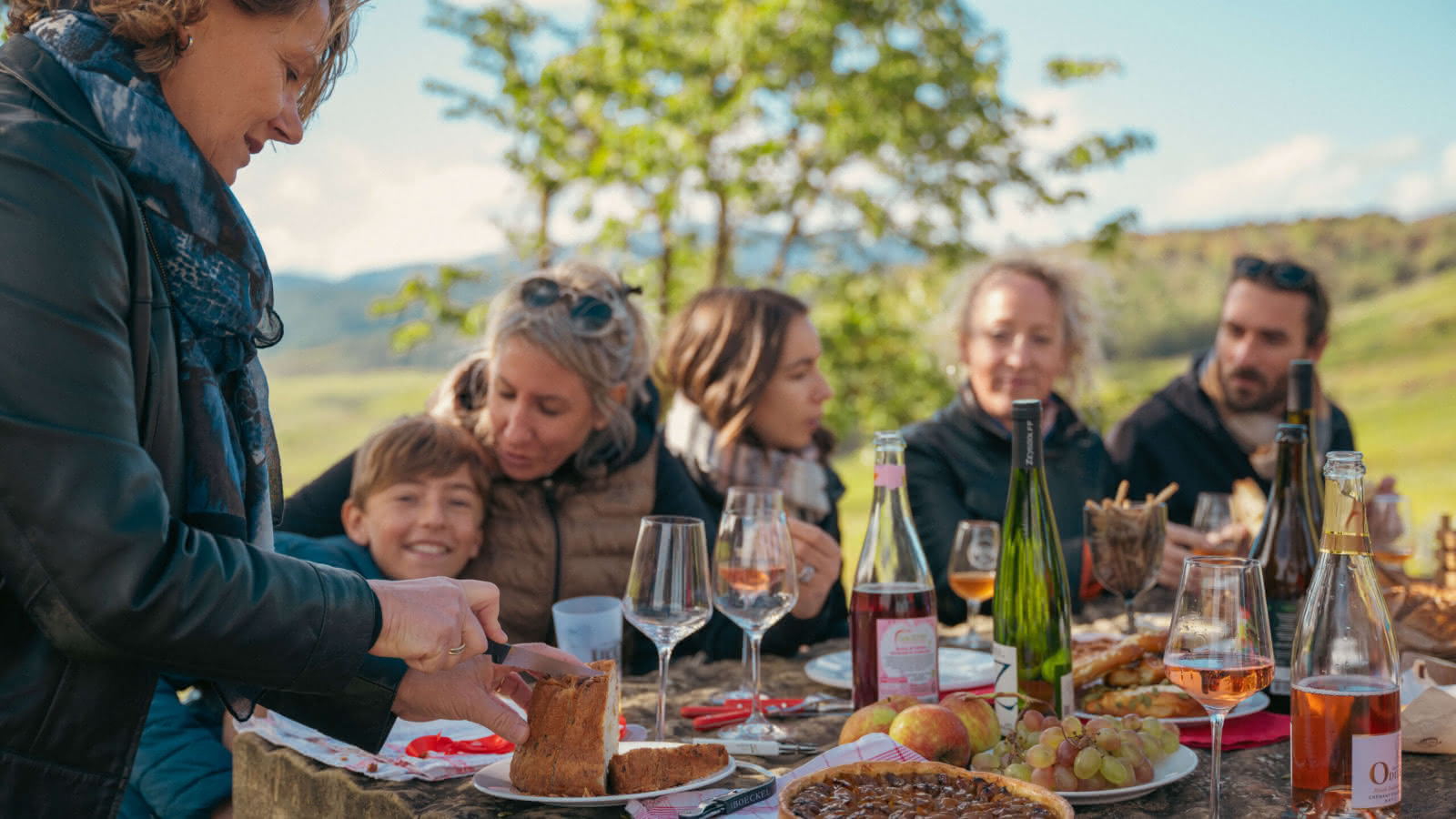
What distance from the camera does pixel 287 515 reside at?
9.90 feet

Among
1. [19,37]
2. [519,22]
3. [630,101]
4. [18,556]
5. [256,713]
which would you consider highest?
[519,22]

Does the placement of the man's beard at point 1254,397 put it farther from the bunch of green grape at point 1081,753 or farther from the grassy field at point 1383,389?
the grassy field at point 1383,389

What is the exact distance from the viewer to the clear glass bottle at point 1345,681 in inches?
57.3

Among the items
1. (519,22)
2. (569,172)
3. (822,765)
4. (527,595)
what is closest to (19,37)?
(822,765)

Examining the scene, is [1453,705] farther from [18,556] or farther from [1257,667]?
[18,556]

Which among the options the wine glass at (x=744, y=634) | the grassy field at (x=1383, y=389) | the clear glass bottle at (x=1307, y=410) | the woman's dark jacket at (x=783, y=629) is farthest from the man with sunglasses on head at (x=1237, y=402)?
the grassy field at (x=1383, y=389)

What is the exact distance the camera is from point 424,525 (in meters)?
2.81

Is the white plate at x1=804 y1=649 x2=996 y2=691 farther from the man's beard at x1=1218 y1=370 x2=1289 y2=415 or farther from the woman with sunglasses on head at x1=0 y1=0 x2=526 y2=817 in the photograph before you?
the man's beard at x1=1218 y1=370 x2=1289 y2=415

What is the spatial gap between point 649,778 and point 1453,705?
1.23m

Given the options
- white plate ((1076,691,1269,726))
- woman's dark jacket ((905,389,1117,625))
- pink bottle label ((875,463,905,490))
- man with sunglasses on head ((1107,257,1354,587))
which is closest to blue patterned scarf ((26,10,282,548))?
pink bottle label ((875,463,905,490))

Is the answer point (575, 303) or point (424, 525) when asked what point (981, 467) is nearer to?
point (575, 303)

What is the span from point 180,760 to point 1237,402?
3869 millimetres

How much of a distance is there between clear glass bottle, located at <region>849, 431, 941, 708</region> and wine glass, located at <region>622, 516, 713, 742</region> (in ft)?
1.06

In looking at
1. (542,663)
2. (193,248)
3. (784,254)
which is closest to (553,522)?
(542,663)
